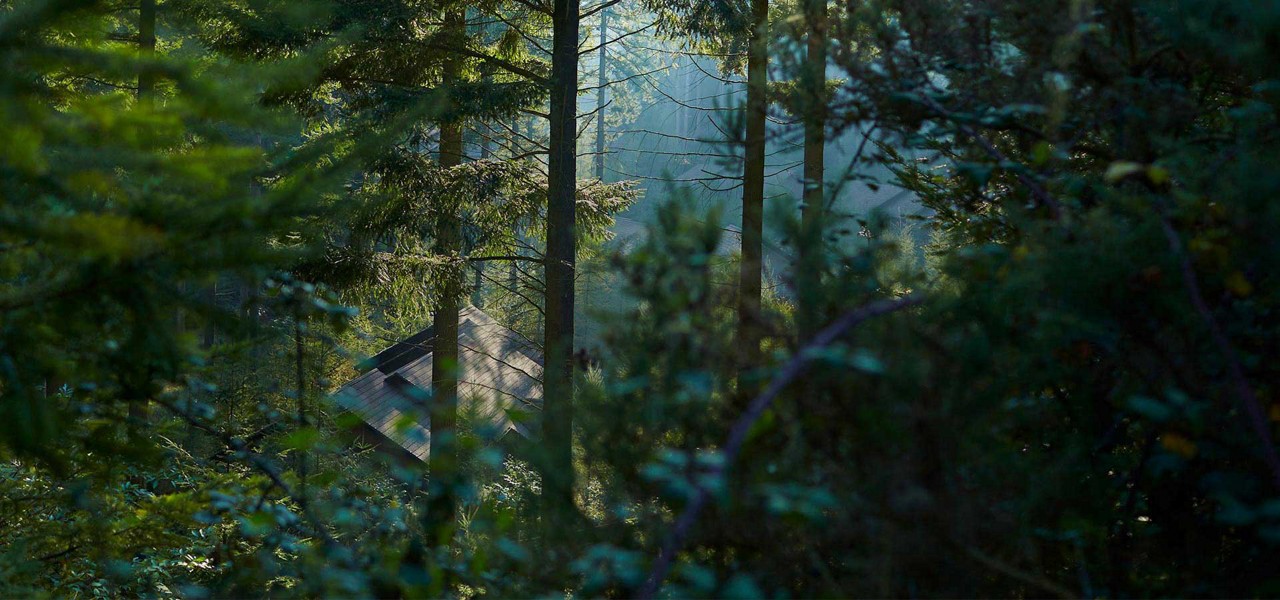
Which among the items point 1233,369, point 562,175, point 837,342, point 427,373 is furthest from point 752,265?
point 427,373

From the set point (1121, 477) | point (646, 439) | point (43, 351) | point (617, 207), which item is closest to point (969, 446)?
point (646, 439)

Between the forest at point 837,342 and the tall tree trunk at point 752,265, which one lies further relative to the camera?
the tall tree trunk at point 752,265

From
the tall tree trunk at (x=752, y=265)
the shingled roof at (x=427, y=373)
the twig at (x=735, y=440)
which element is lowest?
the shingled roof at (x=427, y=373)

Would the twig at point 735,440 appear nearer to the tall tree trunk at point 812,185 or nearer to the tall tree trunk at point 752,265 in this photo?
the tall tree trunk at point 752,265

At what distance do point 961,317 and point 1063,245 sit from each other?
0.29 metres

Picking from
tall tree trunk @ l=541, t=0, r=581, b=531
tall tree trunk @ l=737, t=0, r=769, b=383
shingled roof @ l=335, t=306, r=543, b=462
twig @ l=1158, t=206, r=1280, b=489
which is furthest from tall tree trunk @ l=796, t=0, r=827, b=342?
shingled roof @ l=335, t=306, r=543, b=462

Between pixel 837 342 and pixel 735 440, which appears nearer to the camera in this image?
pixel 735 440

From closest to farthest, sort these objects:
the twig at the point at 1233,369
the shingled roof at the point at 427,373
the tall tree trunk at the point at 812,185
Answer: the twig at the point at 1233,369 → the tall tree trunk at the point at 812,185 → the shingled roof at the point at 427,373

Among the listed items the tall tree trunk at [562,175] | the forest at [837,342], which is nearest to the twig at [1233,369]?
the forest at [837,342]

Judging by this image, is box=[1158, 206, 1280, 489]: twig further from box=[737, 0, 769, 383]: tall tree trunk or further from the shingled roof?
the shingled roof

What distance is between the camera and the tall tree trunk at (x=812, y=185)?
1.90 metres

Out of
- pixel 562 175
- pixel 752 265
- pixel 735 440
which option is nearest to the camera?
pixel 735 440

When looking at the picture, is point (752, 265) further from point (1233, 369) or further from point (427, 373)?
point (427, 373)

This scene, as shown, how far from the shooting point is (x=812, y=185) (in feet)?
10.2
